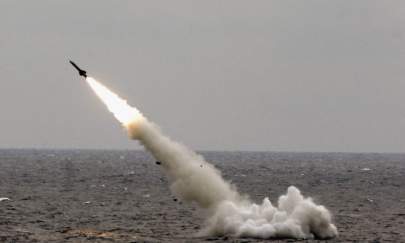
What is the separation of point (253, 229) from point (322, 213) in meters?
3.95

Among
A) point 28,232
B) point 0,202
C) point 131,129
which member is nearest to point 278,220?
point 131,129

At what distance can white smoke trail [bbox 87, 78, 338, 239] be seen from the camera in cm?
4238

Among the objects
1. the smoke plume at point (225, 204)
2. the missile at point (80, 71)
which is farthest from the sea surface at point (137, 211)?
the missile at point (80, 71)

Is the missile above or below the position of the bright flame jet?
above

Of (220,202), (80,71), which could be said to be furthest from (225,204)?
(80,71)

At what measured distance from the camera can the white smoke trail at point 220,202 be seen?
139ft

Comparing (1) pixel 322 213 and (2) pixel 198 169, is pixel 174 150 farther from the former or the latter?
(1) pixel 322 213

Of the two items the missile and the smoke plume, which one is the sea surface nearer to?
the smoke plume

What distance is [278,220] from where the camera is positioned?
43125mm

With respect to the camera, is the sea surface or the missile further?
the sea surface

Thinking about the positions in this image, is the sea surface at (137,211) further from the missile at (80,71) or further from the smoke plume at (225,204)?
the missile at (80,71)

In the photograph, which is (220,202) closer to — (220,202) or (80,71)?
(220,202)

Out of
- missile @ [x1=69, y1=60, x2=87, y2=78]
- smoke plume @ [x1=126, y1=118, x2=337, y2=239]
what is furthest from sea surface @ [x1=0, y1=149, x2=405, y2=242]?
missile @ [x1=69, y1=60, x2=87, y2=78]

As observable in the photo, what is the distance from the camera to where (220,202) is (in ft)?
146
